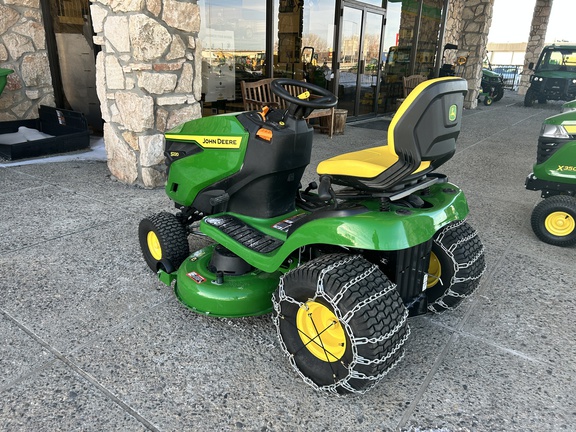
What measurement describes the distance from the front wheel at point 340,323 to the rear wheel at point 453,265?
62cm

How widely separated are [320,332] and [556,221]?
8.75 ft

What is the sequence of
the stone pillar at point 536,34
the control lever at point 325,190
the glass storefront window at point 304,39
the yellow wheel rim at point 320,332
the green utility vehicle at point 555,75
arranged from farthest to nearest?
the stone pillar at point 536,34 → the green utility vehicle at point 555,75 → the glass storefront window at point 304,39 → the control lever at point 325,190 → the yellow wheel rim at point 320,332

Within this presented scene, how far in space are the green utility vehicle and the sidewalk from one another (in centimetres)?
1278

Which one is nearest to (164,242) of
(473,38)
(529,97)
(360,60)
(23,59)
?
(23,59)

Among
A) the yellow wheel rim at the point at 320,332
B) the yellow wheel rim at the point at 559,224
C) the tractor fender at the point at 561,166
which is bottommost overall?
the yellow wheel rim at the point at 559,224

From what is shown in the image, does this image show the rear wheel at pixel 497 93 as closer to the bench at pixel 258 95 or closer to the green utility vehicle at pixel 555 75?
the green utility vehicle at pixel 555 75

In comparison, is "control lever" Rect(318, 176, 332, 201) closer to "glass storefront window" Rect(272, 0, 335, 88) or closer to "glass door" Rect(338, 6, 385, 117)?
"glass storefront window" Rect(272, 0, 335, 88)

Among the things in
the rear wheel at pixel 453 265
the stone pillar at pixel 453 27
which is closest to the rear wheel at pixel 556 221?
the rear wheel at pixel 453 265

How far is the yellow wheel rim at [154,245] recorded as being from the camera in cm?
284

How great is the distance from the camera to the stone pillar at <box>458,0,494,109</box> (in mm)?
12539

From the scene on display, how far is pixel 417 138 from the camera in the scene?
1.80 m

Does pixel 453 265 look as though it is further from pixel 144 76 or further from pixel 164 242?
pixel 144 76

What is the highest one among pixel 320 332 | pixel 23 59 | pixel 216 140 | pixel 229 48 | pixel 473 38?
pixel 473 38

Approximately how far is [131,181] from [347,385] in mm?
3470
